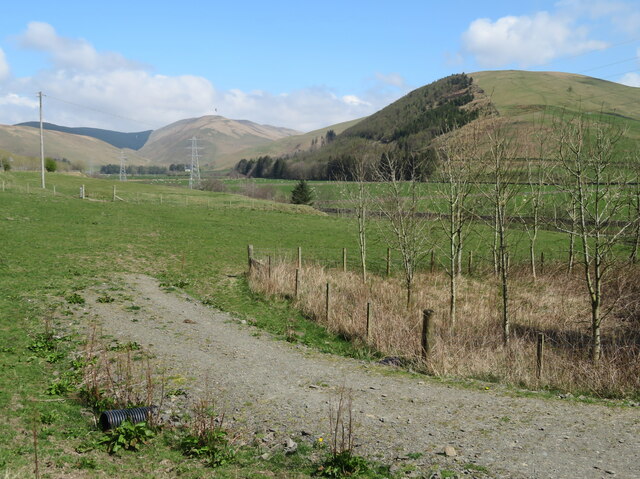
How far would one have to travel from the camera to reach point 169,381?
1101 centimetres

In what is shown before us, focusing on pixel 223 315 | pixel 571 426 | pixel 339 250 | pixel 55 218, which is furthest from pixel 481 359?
pixel 55 218

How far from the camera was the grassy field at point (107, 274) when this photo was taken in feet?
24.6

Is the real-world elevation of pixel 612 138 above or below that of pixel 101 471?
above

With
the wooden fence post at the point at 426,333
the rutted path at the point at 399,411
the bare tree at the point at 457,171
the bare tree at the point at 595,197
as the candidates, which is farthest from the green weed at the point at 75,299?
the bare tree at the point at 595,197

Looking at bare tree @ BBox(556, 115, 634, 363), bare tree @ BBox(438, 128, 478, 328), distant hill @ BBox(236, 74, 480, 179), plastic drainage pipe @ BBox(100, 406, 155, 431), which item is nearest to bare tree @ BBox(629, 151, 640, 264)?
bare tree @ BBox(556, 115, 634, 363)

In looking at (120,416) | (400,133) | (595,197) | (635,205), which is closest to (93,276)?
(120,416)

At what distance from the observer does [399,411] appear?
9820 millimetres

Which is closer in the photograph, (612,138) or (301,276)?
(612,138)

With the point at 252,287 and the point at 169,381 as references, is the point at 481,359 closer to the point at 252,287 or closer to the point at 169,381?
the point at 169,381

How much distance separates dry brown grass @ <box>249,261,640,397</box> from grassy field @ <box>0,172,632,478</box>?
4.04ft

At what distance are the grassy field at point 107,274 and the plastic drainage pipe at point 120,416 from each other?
0.25 m

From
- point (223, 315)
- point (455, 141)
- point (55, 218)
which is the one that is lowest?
point (223, 315)

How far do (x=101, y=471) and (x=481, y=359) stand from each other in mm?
9690

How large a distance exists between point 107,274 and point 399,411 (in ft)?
54.6
